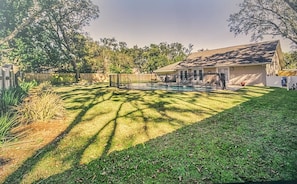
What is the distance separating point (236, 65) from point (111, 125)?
37.9 ft

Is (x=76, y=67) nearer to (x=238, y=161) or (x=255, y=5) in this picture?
(x=238, y=161)

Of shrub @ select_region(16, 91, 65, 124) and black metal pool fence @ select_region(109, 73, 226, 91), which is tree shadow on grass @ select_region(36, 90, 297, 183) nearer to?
shrub @ select_region(16, 91, 65, 124)

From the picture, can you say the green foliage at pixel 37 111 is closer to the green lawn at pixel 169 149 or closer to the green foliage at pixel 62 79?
the green lawn at pixel 169 149

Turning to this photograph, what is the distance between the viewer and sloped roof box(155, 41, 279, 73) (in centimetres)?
1324

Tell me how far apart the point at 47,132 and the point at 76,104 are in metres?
2.50

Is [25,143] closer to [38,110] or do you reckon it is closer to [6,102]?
[38,110]

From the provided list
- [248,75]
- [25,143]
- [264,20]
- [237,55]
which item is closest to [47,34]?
[25,143]

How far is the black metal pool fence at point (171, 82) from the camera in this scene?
1114 cm

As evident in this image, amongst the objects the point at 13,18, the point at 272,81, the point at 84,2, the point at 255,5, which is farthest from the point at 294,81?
the point at 13,18

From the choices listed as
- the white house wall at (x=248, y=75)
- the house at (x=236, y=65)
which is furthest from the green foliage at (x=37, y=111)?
the white house wall at (x=248, y=75)

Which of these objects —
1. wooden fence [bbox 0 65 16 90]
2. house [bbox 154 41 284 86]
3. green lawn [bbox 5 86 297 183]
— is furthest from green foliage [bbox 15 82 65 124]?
house [bbox 154 41 284 86]

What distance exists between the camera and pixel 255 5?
13.7 meters

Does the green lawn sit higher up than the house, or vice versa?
the house

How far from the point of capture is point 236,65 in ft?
44.7
